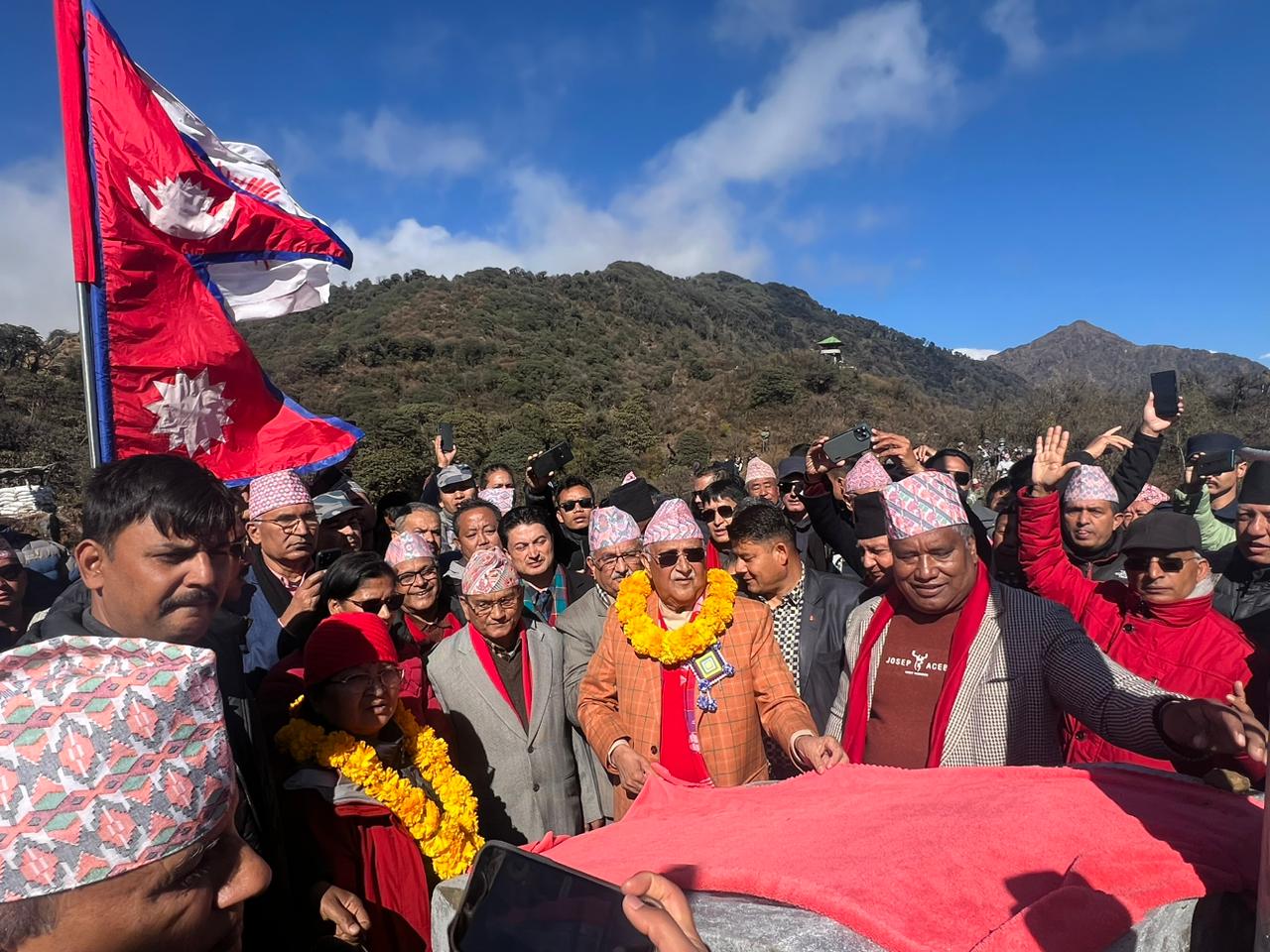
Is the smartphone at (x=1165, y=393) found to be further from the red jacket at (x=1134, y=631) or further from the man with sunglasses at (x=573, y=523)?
the man with sunglasses at (x=573, y=523)

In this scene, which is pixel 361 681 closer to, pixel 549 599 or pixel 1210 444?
pixel 549 599

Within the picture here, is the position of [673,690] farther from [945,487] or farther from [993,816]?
[993,816]

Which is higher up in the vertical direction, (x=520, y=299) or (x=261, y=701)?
(x=520, y=299)

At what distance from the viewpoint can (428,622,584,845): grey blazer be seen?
10.3 feet

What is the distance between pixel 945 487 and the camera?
2512mm

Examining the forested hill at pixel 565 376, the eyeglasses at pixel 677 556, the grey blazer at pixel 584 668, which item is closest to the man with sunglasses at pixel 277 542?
the grey blazer at pixel 584 668

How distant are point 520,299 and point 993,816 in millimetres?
61150

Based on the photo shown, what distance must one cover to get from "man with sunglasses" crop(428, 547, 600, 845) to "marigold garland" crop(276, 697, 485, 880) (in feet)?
0.99

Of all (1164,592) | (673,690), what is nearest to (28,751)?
(673,690)

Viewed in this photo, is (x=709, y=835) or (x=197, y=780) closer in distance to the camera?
(x=197, y=780)

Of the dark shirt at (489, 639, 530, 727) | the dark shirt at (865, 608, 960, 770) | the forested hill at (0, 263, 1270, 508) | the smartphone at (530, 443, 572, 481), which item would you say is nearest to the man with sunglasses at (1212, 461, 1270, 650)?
the dark shirt at (865, 608, 960, 770)

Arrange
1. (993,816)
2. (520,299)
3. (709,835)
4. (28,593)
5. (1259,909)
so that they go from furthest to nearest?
(520,299), (28,593), (709,835), (993,816), (1259,909)

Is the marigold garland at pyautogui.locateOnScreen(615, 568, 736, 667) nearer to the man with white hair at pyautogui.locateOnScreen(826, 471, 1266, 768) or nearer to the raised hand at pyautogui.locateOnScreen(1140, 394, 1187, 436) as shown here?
the man with white hair at pyautogui.locateOnScreen(826, 471, 1266, 768)

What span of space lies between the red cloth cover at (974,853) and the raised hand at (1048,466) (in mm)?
2175
